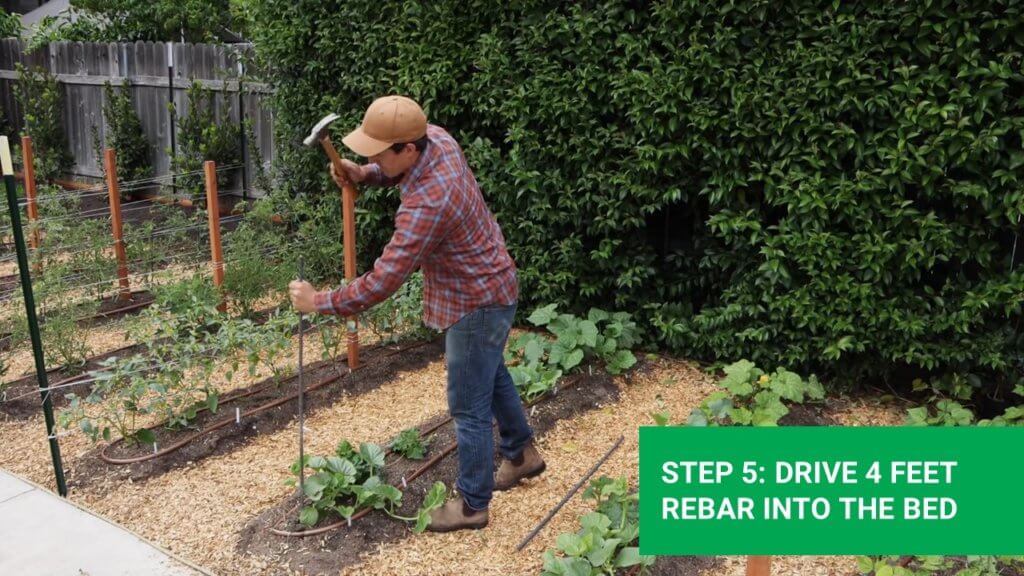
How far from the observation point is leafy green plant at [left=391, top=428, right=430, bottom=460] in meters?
4.36

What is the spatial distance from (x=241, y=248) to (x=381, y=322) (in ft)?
4.19

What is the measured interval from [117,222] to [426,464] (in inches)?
152

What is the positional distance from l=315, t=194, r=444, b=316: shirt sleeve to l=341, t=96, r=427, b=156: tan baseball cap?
0.27 m

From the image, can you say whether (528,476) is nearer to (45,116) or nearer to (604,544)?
(604,544)

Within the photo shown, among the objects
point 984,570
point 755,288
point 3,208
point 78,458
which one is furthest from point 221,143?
point 984,570

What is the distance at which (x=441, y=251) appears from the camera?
349 cm

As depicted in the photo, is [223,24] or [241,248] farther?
[223,24]

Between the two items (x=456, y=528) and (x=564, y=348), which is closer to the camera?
(x=456, y=528)

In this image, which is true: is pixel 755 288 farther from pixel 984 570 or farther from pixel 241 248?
pixel 241 248

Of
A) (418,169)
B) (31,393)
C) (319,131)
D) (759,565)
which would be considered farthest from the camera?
(31,393)

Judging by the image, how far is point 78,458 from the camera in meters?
4.50

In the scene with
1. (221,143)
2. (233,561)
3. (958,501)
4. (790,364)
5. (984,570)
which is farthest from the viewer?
(221,143)

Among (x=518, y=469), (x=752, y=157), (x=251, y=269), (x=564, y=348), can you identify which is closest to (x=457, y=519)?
(x=518, y=469)

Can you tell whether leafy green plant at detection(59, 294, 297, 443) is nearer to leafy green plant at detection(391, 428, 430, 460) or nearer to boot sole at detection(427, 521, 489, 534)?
leafy green plant at detection(391, 428, 430, 460)
